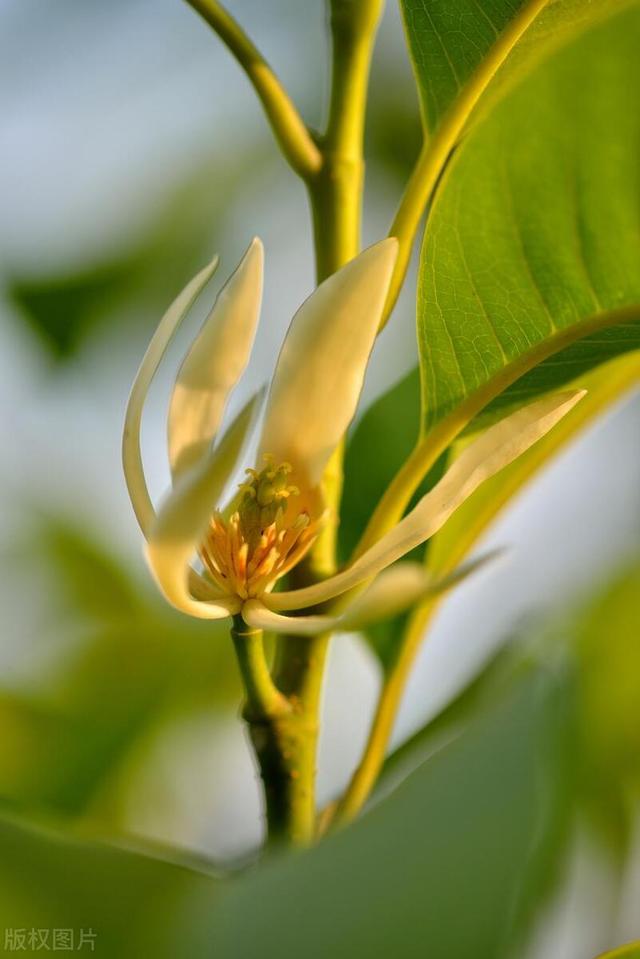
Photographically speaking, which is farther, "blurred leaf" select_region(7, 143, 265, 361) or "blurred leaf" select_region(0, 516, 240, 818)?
"blurred leaf" select_region(7, 143, 265, 361)

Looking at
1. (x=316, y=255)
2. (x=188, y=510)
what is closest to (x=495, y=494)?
(x=316, y=255)

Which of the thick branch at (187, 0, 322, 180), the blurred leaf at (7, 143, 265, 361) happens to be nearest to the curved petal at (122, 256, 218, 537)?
the thick branch at (187, 0, 322, 180)

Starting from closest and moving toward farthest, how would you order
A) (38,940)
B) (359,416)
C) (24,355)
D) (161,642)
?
1. (38,940)
2. (359,416)
3. (161,642)
4. (24,355)

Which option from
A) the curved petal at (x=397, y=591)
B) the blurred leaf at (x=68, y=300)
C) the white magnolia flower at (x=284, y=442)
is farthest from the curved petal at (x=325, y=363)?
the blurred leaf at (x=68, y=300)

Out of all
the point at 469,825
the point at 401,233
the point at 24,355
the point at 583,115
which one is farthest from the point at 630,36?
the point at 24,355

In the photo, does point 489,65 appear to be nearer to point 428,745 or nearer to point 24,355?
point 428,745

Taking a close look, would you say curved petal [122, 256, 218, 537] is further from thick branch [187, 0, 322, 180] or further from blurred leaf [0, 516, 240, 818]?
blurred leaf [0, 516, 240, 818]
